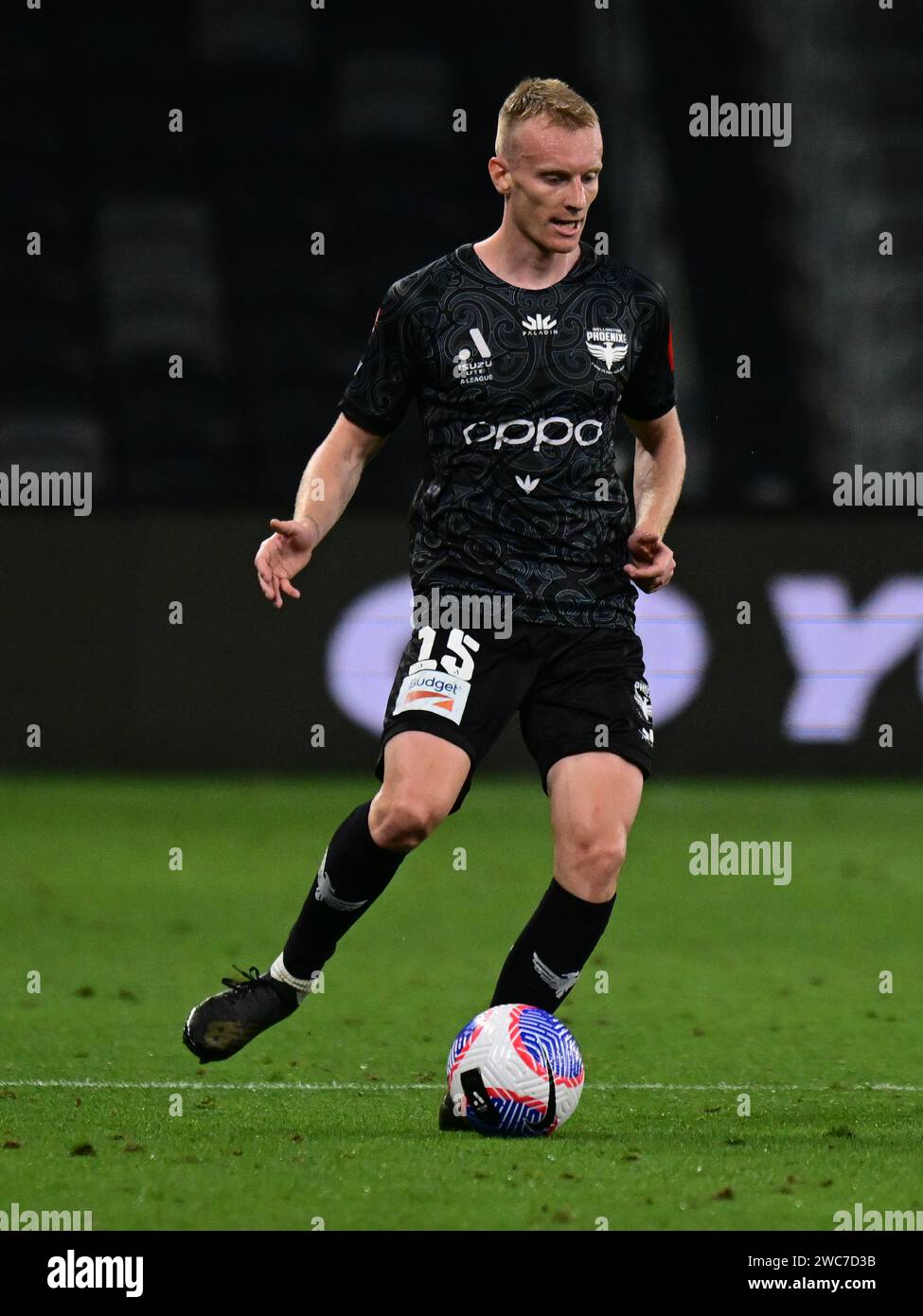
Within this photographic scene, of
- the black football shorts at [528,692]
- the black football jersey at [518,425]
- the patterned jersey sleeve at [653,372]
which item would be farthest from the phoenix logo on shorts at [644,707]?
the patterned jersey sleeve at [653,372]

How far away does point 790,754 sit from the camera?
13.5 meters

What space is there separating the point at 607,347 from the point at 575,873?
1204 millimetres

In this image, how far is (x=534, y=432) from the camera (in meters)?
5.23

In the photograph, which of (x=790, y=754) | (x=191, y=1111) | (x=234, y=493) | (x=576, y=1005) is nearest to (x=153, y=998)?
(x=576, y=1005)

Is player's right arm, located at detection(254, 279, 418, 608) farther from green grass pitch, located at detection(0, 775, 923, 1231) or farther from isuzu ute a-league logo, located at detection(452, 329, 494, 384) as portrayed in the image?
green grass pitch, located at detection(0, 775, 923, 1231)

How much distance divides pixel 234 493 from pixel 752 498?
4.58 m

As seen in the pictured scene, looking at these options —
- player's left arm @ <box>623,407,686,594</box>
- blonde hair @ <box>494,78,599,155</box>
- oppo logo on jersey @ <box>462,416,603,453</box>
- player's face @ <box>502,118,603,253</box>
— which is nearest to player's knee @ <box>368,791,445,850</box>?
player's left arm @ <box>623,407,686,594</box>

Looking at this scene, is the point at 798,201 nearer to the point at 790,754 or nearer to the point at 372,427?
the point at 790,754

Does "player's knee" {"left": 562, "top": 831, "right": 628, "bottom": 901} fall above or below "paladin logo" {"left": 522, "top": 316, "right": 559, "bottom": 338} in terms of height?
below

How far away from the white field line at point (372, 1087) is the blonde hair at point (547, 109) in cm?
225

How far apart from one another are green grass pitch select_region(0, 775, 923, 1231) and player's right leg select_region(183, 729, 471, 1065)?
0.21 m

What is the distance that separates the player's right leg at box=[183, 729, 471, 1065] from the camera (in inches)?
197

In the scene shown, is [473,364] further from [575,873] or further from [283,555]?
[575,873]

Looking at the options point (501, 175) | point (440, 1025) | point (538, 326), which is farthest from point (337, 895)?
point (501, 175)
